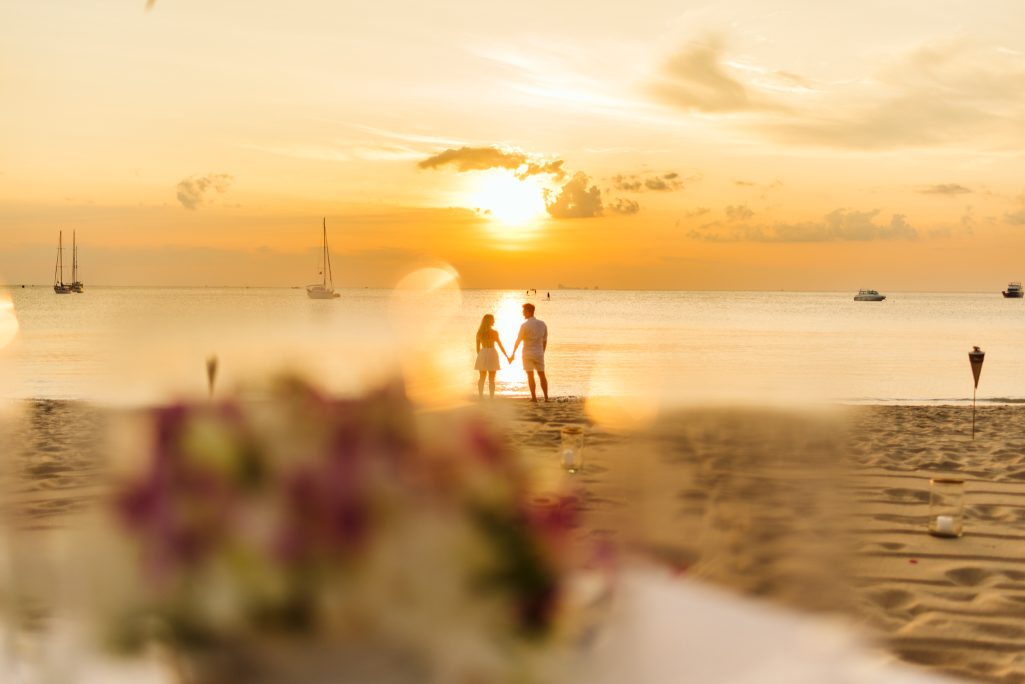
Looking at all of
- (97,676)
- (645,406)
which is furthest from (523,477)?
(645,406)

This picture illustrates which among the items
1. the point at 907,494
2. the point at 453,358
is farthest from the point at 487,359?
the point at 453,358

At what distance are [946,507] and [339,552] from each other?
20.5ft

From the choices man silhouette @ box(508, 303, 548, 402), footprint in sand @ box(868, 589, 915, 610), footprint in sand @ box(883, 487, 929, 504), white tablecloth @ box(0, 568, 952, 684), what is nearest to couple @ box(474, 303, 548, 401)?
man silhouette @ box(508, 303, 548, 402)

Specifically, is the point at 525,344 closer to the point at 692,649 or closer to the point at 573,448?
the point at 573,448

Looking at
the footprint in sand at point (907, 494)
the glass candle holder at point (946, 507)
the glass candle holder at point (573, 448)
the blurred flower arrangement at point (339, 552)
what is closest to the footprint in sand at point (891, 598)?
the glass candle holder at point (946, 507)

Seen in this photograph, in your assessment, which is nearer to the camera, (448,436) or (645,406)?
(448,436)

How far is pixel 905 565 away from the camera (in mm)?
5434

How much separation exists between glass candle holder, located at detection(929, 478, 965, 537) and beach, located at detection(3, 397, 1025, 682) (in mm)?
83

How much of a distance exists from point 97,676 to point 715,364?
31.3 m

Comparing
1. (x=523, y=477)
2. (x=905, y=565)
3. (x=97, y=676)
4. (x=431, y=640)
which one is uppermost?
(x=523, y=477)

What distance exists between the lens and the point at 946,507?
610 cm

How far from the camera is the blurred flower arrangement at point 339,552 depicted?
697mm

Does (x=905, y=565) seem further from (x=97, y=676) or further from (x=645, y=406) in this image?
(x=645, y=406)

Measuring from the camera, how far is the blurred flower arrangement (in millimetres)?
Answer: 697
